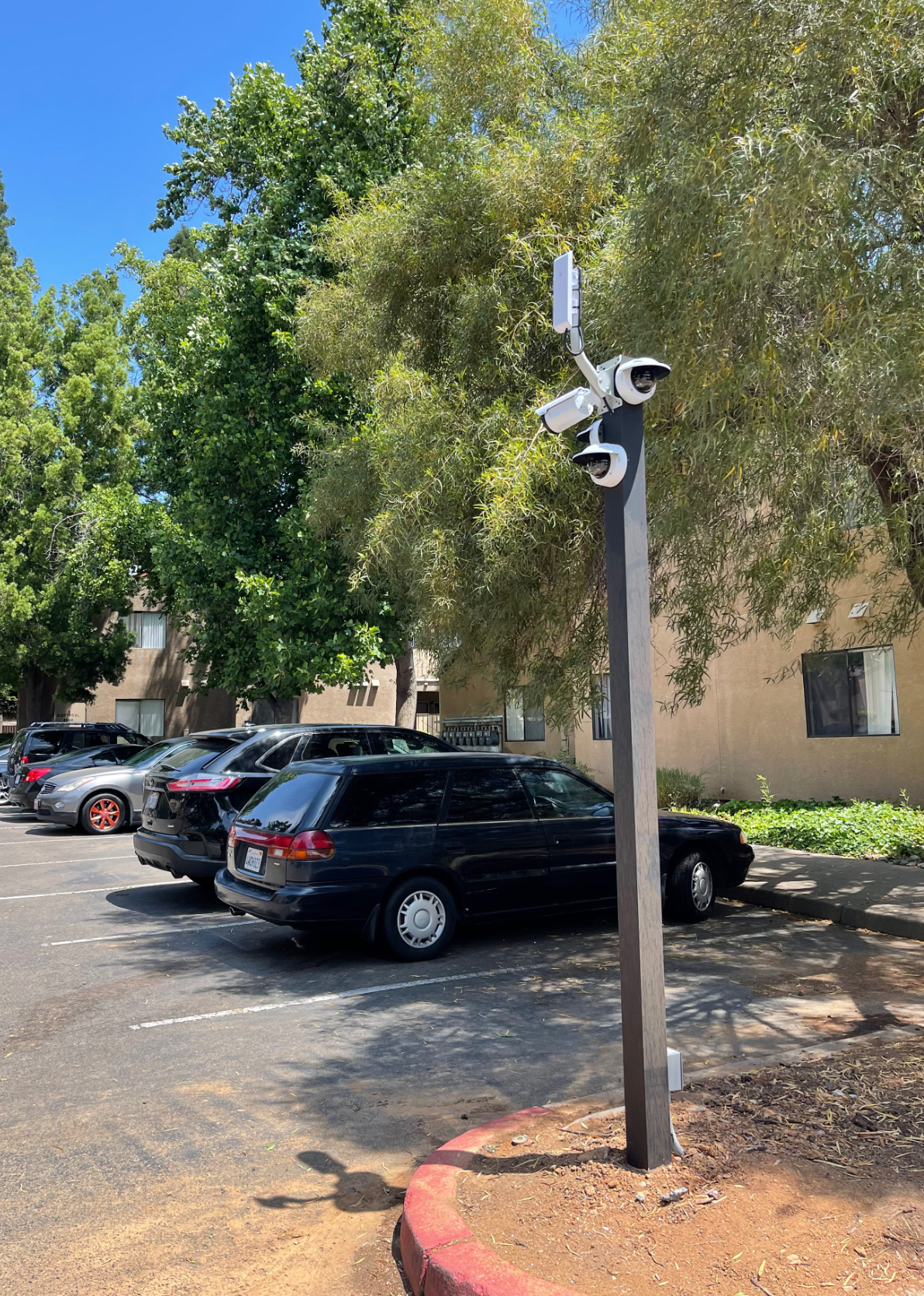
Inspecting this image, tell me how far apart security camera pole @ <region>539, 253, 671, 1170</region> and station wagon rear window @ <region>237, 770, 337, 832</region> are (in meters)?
4.11

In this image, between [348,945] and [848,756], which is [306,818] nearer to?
[348,945]

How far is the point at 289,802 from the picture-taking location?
805 centimetres

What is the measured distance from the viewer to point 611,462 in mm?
4141

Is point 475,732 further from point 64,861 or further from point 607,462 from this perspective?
point 607,462

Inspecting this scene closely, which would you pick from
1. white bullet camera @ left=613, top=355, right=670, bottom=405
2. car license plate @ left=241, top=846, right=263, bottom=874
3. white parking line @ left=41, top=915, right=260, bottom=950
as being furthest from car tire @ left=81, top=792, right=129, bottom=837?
white bullet camera @ left=613, top=355, right=670, bottom=405

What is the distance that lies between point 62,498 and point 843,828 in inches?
931

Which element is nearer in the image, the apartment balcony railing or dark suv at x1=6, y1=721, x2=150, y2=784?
dark suv at x1=6, y1=721, x2=150, y2=784

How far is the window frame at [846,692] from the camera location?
583 inches

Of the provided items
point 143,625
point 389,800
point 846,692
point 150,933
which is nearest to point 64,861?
point 150,933

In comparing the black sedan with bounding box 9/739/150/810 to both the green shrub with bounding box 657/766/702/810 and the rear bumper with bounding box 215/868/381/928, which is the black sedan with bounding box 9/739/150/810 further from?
the rear bumper with bounding box 215/868/381/928

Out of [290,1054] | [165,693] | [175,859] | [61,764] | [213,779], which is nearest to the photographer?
[290,1054]

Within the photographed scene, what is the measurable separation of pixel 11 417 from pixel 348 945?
25409 millimetres

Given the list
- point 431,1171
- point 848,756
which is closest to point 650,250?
point 431,1171

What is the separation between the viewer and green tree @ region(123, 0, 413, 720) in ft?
54.4
